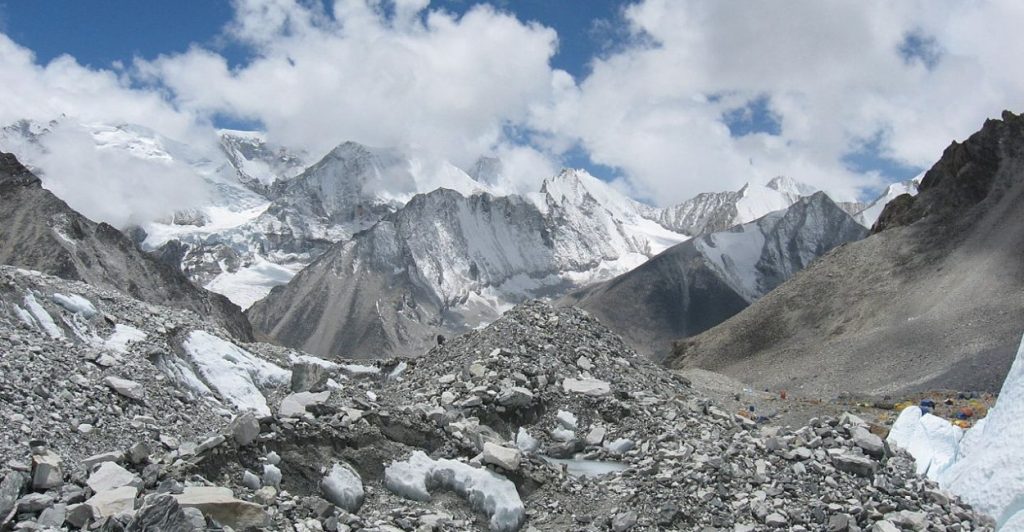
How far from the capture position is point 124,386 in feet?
59.7

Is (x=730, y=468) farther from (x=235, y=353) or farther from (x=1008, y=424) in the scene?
(x=235, y=353)

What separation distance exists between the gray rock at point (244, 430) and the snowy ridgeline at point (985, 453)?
10997mm

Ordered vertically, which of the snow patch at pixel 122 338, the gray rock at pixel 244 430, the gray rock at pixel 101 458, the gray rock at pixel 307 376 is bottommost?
the gray rock at pixel 101 458

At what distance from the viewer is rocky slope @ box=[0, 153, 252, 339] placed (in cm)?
9756

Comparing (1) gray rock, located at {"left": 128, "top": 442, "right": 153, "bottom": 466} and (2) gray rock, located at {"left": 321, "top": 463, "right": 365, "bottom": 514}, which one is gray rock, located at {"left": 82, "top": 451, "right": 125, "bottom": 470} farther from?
(2) gray rock, located at {"left": 321, "top": 463, "right": 365, "bottom": 514}

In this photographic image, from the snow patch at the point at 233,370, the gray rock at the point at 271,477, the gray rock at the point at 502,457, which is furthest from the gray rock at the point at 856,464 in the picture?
the snow patch at the point at 233,370

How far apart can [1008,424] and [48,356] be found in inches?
711

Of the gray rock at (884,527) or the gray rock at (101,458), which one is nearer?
the gray rock at (101,458)

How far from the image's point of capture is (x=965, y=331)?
6131 cm

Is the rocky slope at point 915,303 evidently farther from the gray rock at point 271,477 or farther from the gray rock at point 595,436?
the gray rock at point 271,477

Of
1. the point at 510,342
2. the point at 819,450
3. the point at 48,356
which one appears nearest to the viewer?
the point at 819,450

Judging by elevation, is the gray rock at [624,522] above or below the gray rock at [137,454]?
below

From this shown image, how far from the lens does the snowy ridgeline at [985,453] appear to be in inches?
494

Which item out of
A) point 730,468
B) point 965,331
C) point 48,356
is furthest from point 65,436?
point 965,331
